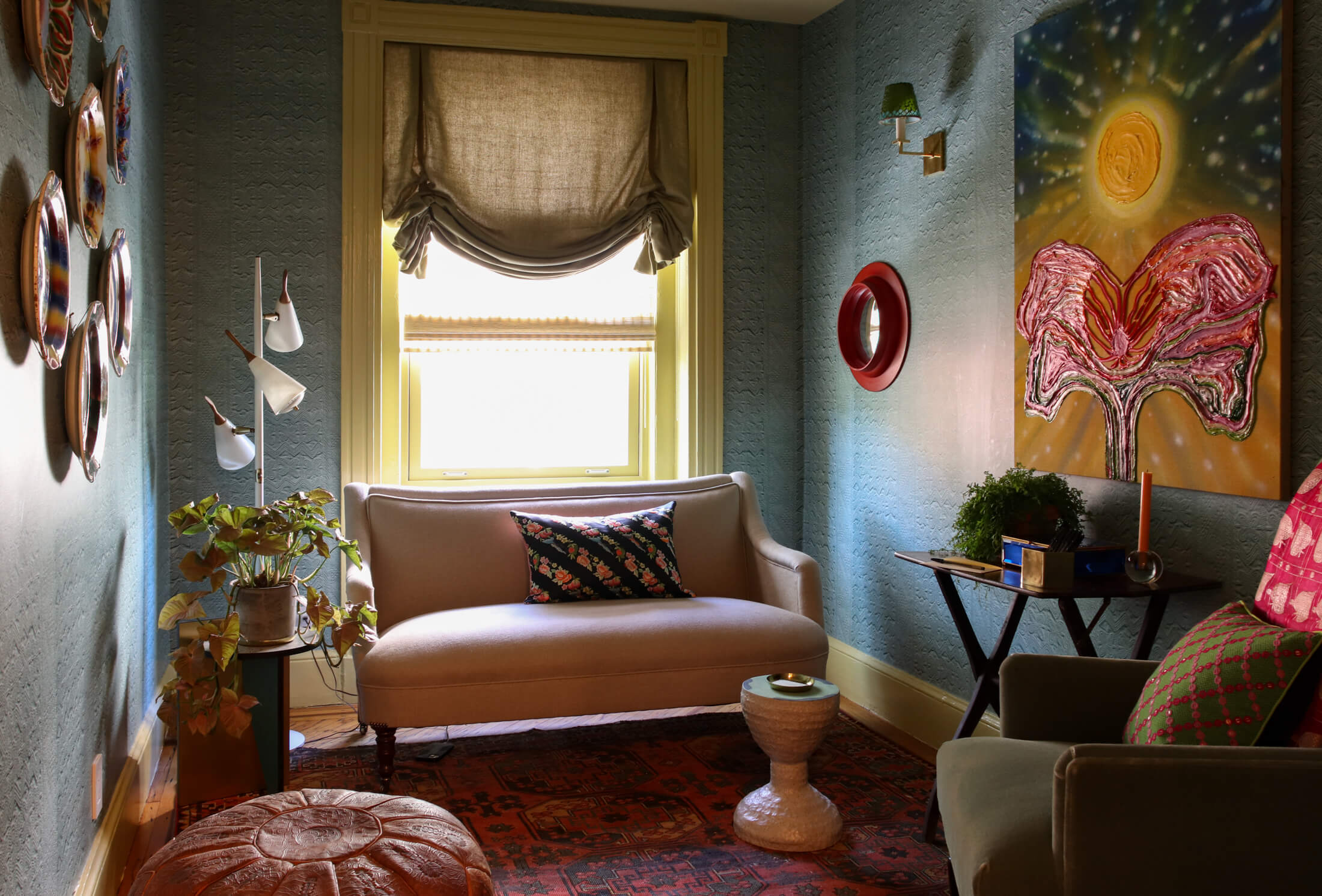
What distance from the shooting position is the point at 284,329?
12.2 ft

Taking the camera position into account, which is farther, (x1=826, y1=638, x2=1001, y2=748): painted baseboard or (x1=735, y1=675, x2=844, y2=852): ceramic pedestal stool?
(x1=826, y1=638, x2=1001, y2=748): painted baseboard

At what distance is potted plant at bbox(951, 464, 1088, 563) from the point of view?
2863 mm

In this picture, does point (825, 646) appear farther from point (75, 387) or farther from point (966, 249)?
point (75, 387)

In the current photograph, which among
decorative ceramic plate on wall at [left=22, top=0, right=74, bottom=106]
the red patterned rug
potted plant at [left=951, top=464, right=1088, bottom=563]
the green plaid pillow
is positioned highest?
decorative ceramic plate on wall at [left=22, top=0, right=74, bottom=106]

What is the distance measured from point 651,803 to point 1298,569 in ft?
6.07

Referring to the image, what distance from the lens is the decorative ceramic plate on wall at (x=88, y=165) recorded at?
2215 millimetres

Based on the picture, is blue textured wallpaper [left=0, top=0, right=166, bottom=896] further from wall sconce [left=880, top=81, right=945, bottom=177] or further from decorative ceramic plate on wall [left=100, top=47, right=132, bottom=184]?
wall sconce [left=880, top=81, right=945, bottom=177]

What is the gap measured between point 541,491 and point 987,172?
6.13 ft

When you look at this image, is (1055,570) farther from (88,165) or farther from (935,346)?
(88,165)

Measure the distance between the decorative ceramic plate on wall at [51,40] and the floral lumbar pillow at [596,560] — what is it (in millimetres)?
1982

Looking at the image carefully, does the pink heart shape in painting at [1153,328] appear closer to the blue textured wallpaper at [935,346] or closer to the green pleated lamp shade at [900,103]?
the blue textured wallpaper at [935,346]

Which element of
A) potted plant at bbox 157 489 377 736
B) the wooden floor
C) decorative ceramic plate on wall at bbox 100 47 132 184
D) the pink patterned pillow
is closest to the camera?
the pink patterned pillow


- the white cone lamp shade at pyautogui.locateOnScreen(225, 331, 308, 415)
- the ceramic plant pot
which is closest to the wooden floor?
the ceramic plant pot

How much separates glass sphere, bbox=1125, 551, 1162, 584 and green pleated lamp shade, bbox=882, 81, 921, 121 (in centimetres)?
175
